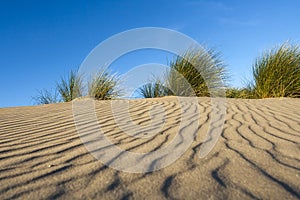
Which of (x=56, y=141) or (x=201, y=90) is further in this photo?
(x=201, y=90)

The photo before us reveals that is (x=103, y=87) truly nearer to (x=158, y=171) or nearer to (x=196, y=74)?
(x=196, y=74)

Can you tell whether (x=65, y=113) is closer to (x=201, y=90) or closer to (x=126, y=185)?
(x=126, y=185)

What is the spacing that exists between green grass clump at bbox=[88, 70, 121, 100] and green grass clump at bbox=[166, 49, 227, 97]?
1.64m

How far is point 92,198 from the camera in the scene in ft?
6.21

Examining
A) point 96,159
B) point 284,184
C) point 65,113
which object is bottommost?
point 284,184

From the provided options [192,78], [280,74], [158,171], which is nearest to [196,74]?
[192,78]

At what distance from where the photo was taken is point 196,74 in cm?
916

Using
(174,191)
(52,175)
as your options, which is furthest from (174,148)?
(52,175)

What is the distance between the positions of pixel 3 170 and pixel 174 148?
4.94ft

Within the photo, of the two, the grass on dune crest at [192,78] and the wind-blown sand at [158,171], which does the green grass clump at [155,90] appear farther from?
the wind-blown sand at [158,171]

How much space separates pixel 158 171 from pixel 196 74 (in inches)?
278

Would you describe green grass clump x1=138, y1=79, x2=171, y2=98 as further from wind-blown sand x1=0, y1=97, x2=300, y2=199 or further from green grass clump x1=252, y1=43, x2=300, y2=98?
wind-blown sand x1=0, y1=97, x2=300, y2=199

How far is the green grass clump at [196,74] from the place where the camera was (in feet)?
29.8

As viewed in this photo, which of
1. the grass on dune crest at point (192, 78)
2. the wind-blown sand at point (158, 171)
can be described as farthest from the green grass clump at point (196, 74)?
the wind-blown sand at point (158, 171)
